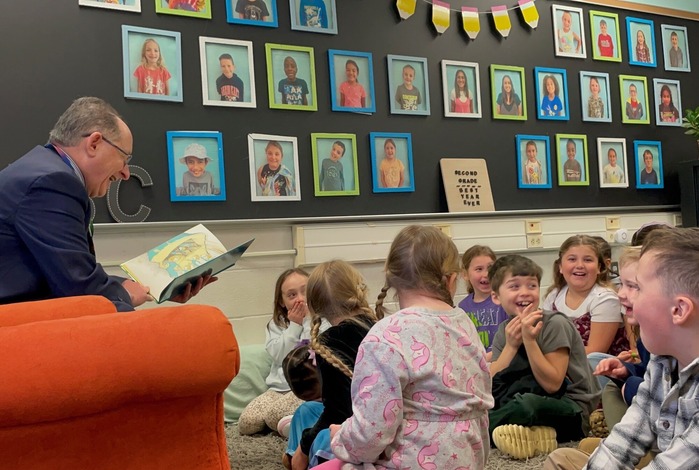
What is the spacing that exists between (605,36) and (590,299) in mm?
2441

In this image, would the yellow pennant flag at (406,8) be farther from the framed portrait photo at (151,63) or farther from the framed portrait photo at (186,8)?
the framed portrait photo at (151,63)

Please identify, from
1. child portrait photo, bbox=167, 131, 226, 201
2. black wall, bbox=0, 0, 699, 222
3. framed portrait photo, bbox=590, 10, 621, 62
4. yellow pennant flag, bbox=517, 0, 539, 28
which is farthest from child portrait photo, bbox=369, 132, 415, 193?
framed portrait photo, bbox=590, 10, 621, 62

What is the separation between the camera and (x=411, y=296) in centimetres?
148

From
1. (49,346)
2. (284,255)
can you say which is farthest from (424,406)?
(284,255)

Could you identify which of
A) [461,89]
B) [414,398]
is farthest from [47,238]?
[461,89]

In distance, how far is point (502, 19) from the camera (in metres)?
4.20

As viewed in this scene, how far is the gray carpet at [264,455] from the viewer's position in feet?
7.43

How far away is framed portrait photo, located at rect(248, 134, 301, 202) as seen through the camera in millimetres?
3468

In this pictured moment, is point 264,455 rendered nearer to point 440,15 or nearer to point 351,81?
point 351,81

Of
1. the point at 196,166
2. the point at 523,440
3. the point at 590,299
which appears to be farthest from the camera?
the point at 196,166

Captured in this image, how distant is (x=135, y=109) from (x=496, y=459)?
7.33 feet

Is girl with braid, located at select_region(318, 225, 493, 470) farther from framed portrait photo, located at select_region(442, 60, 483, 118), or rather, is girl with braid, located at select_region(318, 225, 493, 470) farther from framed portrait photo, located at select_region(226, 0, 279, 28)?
framed portrait photo, located at select_region(442, 60, 483, 118)

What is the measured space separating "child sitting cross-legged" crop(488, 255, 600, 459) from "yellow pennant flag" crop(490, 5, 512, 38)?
2.17 meters

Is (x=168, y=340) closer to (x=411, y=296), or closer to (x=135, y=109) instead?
(x=411, y=296)
